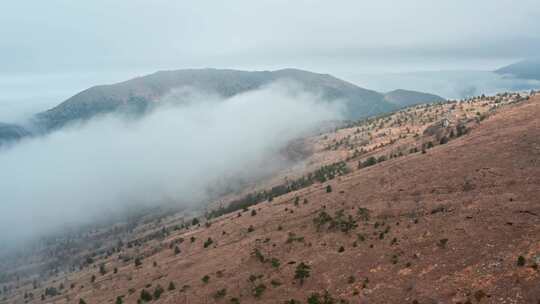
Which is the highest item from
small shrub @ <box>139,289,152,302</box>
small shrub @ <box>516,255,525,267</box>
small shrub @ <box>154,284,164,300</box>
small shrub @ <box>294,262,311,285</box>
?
small shrub @ <box>516,255,525,267</box>

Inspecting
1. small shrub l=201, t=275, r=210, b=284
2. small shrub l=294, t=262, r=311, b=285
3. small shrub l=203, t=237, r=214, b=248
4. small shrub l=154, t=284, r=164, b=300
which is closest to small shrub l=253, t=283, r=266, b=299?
small shrub l=294, t=262, r=311, b=285

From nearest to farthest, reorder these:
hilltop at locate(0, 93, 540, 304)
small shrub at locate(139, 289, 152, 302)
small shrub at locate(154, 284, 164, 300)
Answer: hilltop at locate(0, 93, 540, 304) → small shrub at locate(154, 284, 164, 300) → small shrub at locate(139, 289, 152, 302)

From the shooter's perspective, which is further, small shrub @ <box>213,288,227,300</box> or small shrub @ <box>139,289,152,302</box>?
small shrub @ <box>139,289,152,302</box>

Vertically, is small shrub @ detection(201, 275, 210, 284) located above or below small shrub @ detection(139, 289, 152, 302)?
above

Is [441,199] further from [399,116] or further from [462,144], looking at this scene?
[399,116]

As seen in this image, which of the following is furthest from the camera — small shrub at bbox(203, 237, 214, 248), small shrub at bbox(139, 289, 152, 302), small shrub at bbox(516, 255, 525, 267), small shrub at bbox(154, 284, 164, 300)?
small shrub at bbox(203, 237, 214, 248)

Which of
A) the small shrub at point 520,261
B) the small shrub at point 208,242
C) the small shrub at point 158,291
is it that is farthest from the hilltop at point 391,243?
the small shrub at point 208,242

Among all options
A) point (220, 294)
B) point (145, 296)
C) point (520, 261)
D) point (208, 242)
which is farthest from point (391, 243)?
point (208, 242)

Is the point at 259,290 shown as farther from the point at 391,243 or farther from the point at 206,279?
the point at 391,243

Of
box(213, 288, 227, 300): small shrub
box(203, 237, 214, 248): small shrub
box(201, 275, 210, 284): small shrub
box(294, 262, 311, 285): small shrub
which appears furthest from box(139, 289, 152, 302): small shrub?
box(294, 262, 311, 285): small shrub

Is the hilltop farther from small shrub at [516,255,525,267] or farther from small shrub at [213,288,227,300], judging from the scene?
small shrub at [213,288,227,300]

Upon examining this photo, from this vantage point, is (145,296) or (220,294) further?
(145,296)
